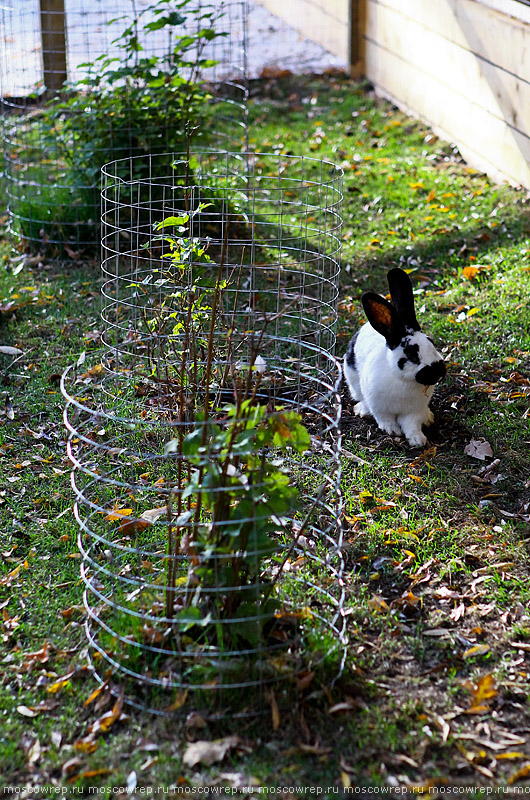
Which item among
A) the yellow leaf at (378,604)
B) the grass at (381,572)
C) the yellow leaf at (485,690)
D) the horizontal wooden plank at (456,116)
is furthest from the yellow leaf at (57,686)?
the horizontal wooden plank at (456,116)

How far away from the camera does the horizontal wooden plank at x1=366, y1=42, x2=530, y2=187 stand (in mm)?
6668

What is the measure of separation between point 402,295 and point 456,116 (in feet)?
14.8

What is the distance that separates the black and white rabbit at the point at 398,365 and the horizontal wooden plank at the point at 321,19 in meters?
6.87

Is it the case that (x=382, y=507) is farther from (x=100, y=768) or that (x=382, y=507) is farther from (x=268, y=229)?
(x=268, y=229)

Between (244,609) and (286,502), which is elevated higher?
(286,502)

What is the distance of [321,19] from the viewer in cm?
1033

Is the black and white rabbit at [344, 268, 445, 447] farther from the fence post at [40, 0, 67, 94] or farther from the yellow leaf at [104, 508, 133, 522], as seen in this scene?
the fence post at [40, 0, 67, 94]

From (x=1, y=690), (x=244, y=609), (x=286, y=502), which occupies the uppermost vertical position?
(x=286, y=502)

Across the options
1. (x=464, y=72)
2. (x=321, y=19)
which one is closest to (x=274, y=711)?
A: (x=464, y=72)

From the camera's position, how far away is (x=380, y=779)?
2.30 m

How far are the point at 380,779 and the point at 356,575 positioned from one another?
937 millimetres

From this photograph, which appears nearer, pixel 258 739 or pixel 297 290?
pixel 258 739

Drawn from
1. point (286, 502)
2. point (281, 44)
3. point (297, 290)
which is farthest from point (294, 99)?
point (286, 502)

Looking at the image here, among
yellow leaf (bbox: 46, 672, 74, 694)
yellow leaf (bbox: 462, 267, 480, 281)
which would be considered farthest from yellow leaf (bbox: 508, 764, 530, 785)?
yellow leaf (bbox: 462, 267, 480, 281)
